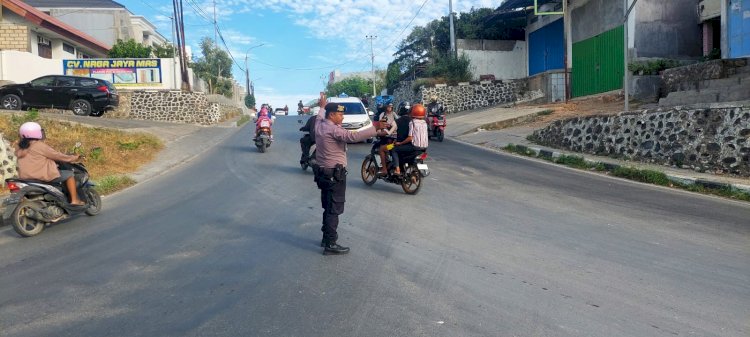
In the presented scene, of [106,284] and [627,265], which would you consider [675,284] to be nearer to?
[627,265]

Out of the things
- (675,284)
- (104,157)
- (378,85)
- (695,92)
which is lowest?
(675,284)

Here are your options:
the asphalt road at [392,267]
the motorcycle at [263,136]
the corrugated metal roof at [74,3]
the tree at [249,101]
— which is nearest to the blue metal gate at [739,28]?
the asphalt road at [392,267]

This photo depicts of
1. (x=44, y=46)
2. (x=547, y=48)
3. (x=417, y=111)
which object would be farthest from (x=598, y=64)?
(x=44, y=46)

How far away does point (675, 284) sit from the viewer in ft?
17.0

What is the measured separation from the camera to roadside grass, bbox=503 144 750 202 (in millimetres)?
10211

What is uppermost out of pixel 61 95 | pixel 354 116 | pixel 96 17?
pixel 96 17

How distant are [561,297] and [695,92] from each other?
1186 centimetres

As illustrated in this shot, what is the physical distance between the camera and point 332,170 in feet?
20.2

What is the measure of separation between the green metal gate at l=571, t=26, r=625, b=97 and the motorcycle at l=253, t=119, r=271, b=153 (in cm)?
1429

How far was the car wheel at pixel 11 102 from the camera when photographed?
22.6m

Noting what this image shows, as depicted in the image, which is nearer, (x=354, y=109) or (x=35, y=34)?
(x=354, y=109)

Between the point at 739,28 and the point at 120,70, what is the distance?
88.9ft

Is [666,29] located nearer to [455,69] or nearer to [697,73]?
[697,73]

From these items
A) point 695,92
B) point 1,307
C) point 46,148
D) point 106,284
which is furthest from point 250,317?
point 695,92
